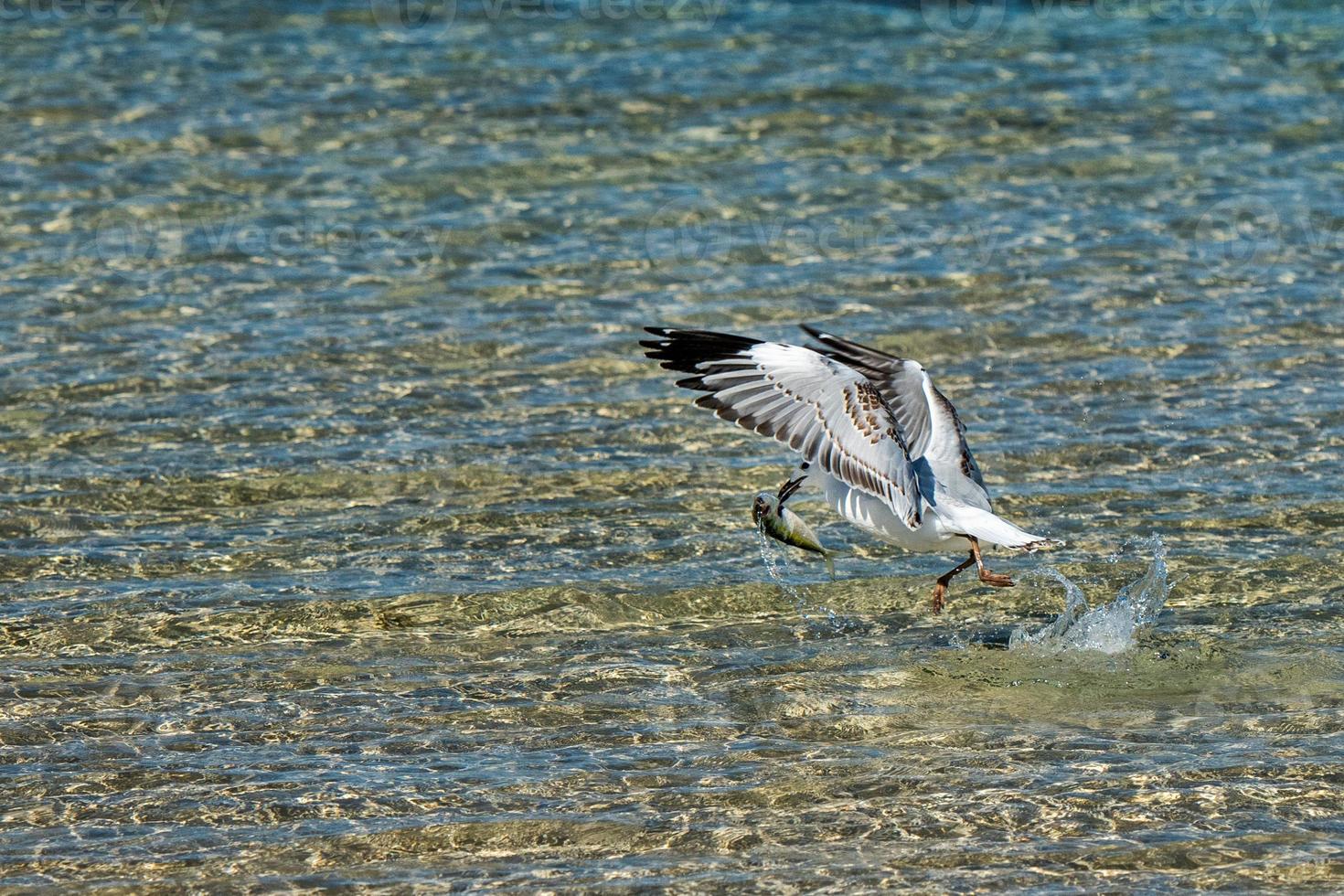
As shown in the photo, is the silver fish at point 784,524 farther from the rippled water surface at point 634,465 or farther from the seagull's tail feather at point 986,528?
the seagull's tail feather at point 986,528

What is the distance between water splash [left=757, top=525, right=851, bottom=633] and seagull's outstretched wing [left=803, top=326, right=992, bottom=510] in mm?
728

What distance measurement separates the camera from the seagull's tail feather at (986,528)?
7098 millimetres

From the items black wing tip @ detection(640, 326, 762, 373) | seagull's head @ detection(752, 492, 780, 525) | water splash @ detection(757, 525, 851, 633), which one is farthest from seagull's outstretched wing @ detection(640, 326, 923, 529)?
water splash @ detection(757, 525, 851, 633)

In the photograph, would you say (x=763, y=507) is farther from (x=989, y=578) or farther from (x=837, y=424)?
(x=989, y=578)

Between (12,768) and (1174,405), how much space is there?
6.15 m

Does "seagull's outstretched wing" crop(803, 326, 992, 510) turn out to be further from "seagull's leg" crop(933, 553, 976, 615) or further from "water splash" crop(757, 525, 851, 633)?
"water splash" crop(757, 525, 851, 633)

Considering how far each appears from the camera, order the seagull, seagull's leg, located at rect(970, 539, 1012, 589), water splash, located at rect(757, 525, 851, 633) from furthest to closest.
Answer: water splash, located at rect(757, 525, 851, 633) → seagull's leg, located at rect(970, 539, 1012, 589) → the seagull

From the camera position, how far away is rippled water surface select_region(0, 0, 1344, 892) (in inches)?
237

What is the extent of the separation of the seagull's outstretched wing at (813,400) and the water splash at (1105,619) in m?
0.78

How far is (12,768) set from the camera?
247 inches

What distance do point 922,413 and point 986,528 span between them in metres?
0.78

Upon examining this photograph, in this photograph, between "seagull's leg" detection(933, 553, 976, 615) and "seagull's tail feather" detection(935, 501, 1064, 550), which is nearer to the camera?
"seagull's tail feather" detection(935, 501, 1064, 550)

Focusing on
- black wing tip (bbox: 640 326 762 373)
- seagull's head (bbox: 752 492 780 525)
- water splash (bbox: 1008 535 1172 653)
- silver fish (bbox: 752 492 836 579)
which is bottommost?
water splash (bbox: 1008 535 1172 653)

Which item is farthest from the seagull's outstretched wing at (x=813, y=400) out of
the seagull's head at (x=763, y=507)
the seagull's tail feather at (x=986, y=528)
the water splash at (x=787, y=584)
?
Answer: the water splash at (x=787, y=584)
